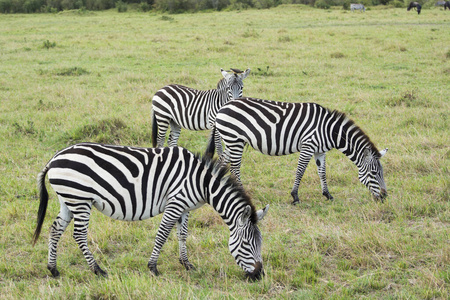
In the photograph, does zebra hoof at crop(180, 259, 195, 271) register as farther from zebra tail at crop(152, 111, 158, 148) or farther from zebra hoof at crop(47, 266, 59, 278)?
zebra tail at crop(152, 111, 158, 148)

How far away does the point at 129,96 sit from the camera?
11.8m

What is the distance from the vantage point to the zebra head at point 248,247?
159 inches

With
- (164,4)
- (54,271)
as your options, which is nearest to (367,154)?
(54,271)

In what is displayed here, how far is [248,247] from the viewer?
4047mm

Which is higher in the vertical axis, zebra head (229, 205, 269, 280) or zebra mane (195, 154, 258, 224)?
zebra mane (195, 154, 258, 224)

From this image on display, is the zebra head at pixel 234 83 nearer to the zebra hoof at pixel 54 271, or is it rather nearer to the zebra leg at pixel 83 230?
the zebra leg at pixel 83 230

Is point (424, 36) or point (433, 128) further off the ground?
point (424, 36)

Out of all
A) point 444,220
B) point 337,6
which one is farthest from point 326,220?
point 337,6

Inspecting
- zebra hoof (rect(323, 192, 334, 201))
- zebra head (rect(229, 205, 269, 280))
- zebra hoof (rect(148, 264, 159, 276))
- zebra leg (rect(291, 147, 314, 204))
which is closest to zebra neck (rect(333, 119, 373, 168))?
zebra leg (rect(291, 147, 314, 204))

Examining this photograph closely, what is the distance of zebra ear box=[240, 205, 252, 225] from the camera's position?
4027 millimetres

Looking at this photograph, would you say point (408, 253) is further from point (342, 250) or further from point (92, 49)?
point (92, 49)

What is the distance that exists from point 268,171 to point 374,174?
199 centimetres

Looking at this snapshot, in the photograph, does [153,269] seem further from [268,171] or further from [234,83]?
[234,83]

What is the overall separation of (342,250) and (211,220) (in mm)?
1705
